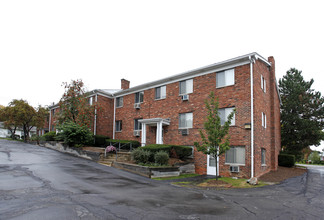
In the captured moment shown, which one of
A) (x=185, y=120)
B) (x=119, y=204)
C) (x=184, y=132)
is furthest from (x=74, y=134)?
(x=119, y=204)

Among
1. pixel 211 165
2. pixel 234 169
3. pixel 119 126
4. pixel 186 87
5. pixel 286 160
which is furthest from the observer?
pixel 119 126

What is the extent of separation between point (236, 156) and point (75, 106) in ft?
52.4

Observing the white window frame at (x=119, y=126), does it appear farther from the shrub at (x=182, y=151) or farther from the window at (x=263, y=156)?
the window at (x=263, y=156)

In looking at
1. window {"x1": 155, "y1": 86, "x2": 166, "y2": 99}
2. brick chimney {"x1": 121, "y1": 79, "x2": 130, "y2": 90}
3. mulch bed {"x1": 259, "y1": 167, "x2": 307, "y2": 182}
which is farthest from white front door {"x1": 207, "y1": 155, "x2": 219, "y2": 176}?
brick chimney {"x1": 121, "y1": 79, "x2": 130, "y2": 90}

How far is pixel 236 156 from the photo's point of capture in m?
14.3

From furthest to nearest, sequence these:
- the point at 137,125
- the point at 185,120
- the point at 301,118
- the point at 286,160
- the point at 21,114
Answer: the point at 21,114
the point at 301,118
the point at 137,125
the point at 286,160
the point at 185,120

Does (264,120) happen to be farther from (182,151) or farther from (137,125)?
(137,125)

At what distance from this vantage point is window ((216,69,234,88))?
612 inches

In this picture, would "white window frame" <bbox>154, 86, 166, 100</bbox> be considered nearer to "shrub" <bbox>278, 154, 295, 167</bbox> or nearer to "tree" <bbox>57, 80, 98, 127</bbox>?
"tree" <bbox>57, 80, 98, 127</bbox>

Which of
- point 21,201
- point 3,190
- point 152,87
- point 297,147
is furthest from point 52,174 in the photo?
point 297,147

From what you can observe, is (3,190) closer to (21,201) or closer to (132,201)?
(21,201)

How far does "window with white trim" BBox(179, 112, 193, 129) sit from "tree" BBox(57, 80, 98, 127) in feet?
30.6

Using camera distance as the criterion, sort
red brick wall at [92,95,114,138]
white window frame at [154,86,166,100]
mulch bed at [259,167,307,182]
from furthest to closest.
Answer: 1. red brick wall at [92,95,114,138]
2. white window frame at [154,86,166,100]
3. mulch bed at [259,167,307,182]

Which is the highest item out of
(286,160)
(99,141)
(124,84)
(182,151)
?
(124,84)
